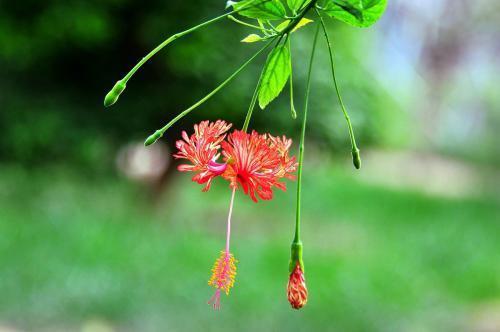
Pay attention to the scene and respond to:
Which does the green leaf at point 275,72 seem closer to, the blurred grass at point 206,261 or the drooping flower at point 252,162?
the drooping flower at point 252,162

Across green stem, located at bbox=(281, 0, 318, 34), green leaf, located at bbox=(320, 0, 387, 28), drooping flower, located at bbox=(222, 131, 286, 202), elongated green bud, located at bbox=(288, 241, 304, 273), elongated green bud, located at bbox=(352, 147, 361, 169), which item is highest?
green leaf, located at bbox=(320, 0, 387, 28)

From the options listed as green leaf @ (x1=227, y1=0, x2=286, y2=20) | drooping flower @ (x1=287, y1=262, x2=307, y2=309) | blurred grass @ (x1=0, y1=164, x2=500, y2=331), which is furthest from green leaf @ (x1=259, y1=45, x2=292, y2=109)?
blurred grass @ (x1=0, y1=164, x2=500, y2=331)

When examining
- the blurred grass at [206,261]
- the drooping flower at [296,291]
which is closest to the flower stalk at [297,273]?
the drooping flower at [296,291]

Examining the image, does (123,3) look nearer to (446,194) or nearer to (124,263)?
(124,263)

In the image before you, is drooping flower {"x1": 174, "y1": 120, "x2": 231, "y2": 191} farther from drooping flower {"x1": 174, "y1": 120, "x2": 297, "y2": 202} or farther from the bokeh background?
the bokeh background

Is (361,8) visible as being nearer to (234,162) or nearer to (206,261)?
(234,162)

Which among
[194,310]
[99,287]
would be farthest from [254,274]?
[99,287]

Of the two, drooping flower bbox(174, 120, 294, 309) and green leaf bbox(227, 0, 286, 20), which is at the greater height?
green leaf bbox(227, 0, 286, 20)
